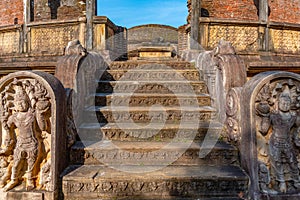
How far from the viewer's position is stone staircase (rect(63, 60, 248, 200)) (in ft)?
8.41

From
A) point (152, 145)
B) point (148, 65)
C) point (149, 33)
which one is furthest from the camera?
point (149, 33)

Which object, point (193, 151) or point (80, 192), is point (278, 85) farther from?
point (80, 192)

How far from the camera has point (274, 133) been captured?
98.7 inches

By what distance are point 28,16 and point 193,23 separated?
194 inches

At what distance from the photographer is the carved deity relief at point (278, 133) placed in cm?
247

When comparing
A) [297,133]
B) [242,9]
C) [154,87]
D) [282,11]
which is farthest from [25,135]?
[282,11]

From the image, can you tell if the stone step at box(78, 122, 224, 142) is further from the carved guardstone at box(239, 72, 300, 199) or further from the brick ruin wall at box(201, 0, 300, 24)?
the brick ruin wall at box(201, 0, 300, 24)

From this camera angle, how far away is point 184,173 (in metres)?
2.66

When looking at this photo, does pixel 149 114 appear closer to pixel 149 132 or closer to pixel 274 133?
pixel 149 132

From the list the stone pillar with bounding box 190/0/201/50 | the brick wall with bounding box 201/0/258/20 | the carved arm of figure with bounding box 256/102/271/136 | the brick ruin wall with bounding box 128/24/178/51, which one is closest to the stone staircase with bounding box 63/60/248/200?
the carved arm of figure with bounding box 256/102/271/136

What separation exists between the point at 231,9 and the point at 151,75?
7.35 metres

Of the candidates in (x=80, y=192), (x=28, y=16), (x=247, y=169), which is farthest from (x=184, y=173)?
(x=28, y=16)

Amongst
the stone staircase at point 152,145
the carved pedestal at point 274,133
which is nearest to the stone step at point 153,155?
the stone staircase at point 152,145

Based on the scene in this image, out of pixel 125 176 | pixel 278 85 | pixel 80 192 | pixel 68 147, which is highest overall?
pixel 278 85
